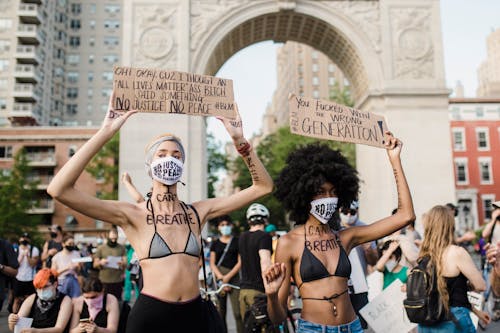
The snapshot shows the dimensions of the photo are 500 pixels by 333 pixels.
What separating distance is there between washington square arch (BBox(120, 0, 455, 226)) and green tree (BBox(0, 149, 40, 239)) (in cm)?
2004

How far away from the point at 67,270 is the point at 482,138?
46.4 metres

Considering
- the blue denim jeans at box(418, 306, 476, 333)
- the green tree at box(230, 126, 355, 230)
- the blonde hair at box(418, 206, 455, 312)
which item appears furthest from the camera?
the green tree at box(230, 126, 355, 230)

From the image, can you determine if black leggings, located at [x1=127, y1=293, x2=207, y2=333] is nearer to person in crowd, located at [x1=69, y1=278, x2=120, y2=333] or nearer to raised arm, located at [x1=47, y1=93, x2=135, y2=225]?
raised arm, located at [x1=47, y1=93, x2=135, y2=225]

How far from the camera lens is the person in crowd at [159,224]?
2676mm

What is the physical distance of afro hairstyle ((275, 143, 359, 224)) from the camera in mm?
3479

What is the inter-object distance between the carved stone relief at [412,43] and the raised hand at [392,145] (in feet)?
58.7

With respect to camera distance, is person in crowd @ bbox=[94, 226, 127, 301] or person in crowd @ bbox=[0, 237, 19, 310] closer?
person in crowd @ bbox=[0, 237, 19, 310]

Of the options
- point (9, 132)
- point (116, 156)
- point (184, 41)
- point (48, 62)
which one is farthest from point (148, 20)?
point (48, 62)

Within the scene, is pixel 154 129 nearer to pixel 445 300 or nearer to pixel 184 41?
pixel 184 41

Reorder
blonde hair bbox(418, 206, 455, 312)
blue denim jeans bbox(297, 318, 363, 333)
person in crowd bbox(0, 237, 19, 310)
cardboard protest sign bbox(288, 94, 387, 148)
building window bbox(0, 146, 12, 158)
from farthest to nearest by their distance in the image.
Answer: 1. building window bbox(0, 146, 12, 158)
2. person in crowd bbox(0, 237, 19, 310)
3. blonde hair bbox(418, 206, 455, 312)
4. cardboard protest sign bbox(288, 94, 387, 148)
5. blue denim jeans bbox(297, 318, 363, 333)

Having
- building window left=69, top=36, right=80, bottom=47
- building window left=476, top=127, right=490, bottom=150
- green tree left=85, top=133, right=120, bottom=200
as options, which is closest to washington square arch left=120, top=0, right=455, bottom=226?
green tree left=85, top=133, right=120, bottom=200

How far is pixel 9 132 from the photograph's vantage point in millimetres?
48500

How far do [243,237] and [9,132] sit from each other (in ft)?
161

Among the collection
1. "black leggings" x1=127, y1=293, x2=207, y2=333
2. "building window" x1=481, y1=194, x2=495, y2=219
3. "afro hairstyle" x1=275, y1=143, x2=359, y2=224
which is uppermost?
"building window" x1=481, y1=194, x2=495, y2=219
